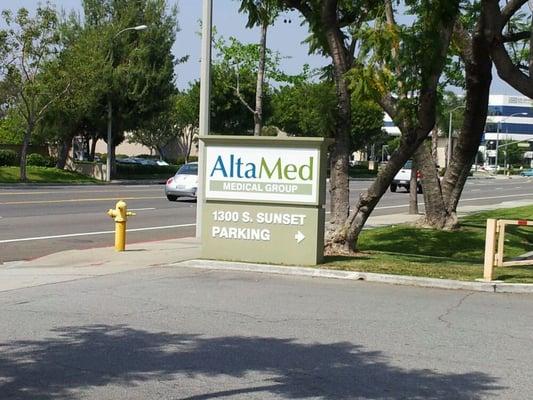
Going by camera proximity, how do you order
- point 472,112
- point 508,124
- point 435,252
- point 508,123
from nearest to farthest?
point 435,252
point 472,112
point 508,123
point 508,124

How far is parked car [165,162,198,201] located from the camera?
27.5 meters

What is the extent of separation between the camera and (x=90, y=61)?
44656mm

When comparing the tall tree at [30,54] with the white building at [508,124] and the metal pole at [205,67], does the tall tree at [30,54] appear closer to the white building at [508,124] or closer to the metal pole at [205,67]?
the metal pole at [205,67]

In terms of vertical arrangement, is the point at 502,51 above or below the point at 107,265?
above

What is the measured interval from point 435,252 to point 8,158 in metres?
37.2

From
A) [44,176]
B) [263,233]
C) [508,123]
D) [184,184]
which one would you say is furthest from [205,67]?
[508,123]

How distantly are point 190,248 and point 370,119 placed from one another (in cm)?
5828

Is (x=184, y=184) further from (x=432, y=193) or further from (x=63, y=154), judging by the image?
(x=63, y=154)

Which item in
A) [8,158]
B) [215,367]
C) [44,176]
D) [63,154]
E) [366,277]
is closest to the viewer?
[215,367]

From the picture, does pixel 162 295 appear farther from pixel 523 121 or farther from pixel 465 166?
pixel 523 121

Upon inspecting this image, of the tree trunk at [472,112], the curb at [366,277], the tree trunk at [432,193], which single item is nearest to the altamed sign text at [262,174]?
the curb at [366,277]

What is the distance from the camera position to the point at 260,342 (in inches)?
275

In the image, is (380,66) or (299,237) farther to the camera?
(380,66)

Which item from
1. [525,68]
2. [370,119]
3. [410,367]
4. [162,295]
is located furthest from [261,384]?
[370,119]
